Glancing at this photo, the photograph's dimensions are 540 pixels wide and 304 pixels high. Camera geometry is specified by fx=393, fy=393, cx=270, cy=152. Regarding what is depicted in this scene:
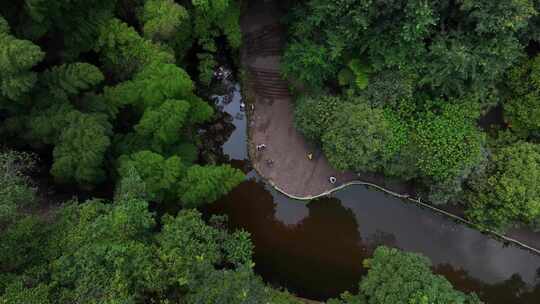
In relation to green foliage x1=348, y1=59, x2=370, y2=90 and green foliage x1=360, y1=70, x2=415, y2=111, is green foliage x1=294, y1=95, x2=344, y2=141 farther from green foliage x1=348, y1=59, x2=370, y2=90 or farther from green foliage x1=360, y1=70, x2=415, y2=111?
green foliage x1=360, y1=70, x2=415, y2=111

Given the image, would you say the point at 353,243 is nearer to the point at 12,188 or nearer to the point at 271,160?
the point at 271,160

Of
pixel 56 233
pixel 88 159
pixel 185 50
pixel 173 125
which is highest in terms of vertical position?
pixel 185 50

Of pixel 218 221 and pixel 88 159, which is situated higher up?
pixel 88 159

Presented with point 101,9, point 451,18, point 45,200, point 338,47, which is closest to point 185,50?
point 101,9

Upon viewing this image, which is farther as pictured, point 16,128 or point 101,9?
point 101,9

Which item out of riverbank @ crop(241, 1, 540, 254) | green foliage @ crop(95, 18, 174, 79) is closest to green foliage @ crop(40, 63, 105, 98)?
green foliage @ crop(95, 18, 174, 79)

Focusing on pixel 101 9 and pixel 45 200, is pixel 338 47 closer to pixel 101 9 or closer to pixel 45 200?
pixel 101 9

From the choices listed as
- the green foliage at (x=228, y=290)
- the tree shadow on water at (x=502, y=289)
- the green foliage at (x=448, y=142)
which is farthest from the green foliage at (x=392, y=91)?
the green foliage at (x=228, y=290)
